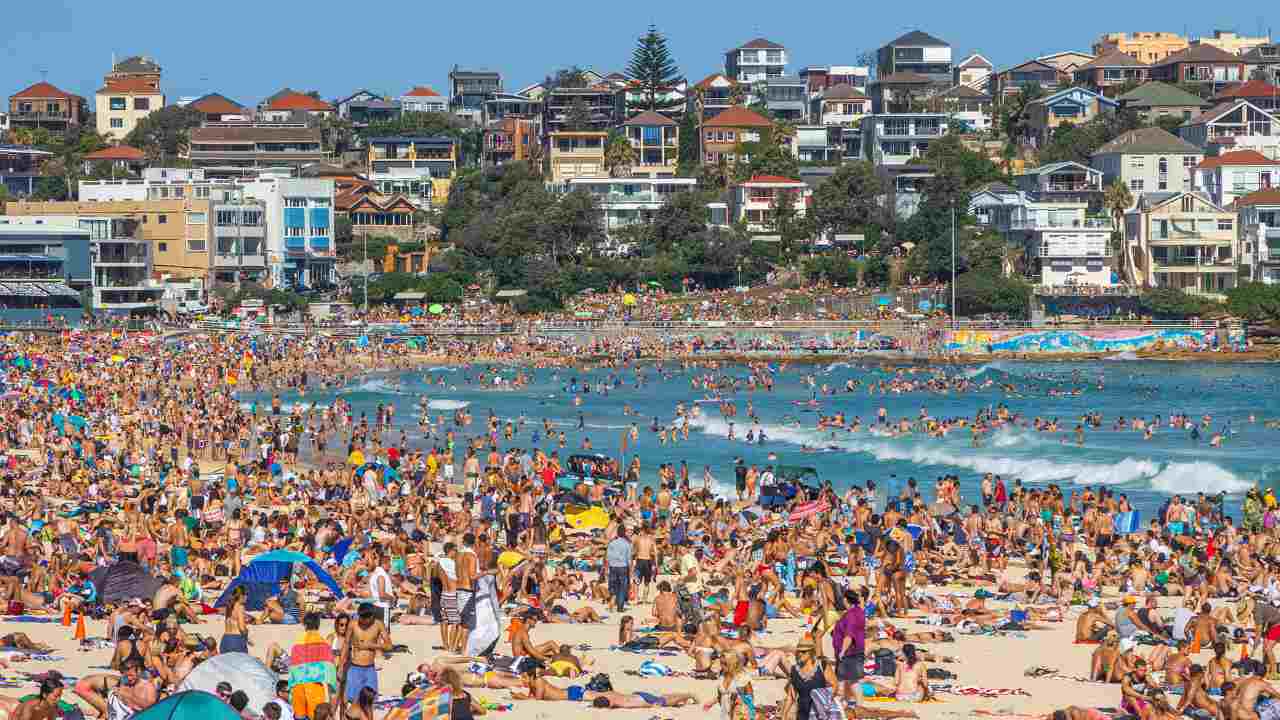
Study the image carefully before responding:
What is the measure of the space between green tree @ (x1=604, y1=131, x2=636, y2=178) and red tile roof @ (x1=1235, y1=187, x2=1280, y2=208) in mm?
30862

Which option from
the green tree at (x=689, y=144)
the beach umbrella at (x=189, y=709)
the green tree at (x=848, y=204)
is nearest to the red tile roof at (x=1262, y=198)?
the green tree at (x=848, y=204)

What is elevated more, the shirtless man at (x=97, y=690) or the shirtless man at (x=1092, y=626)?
the shirtless man at (x=97, y=690)

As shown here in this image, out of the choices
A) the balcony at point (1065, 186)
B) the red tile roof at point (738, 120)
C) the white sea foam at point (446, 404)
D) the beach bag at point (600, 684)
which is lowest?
the white sea foam at point (446, 404)

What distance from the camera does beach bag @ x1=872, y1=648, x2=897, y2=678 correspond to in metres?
17.2

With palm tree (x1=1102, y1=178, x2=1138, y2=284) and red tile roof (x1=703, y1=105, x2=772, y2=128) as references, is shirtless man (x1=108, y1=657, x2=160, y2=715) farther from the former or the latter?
red tile roof (x1=703, y1=105, x2=772, y2=128)

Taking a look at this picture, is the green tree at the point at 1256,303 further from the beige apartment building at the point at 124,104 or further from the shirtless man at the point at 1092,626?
the beige apartment building at the point at 124,104

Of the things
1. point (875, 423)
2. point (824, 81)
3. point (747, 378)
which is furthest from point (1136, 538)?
point (824, 81)

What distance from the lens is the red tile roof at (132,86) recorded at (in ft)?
402

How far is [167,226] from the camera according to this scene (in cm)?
8400

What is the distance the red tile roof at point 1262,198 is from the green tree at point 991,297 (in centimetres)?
1156

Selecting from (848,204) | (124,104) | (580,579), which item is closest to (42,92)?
(124,104)

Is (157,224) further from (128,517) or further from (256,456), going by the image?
(128,517)

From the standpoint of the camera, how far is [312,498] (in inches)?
1163

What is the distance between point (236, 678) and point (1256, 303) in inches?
2605
